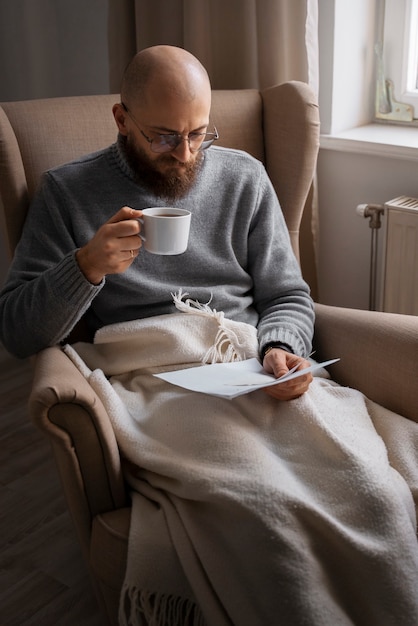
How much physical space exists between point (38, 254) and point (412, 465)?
2.73ft

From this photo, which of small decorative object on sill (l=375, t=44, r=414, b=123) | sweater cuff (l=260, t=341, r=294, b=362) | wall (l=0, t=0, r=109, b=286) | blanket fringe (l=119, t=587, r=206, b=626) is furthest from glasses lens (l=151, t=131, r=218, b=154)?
wall (l=0, t=0, r=109, b=286)

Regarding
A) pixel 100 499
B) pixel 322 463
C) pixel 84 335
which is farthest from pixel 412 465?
pixel 84 335

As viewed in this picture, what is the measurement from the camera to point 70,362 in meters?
1.46

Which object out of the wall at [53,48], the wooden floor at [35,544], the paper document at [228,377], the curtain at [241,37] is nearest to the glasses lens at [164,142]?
the paper document at [228,377]

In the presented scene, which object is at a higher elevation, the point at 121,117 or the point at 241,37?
the point at 241,37

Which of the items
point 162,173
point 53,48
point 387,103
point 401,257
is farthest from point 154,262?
point 53,48

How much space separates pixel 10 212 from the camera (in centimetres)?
166

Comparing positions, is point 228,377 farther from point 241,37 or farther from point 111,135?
point 241,37

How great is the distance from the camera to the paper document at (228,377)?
1359mm

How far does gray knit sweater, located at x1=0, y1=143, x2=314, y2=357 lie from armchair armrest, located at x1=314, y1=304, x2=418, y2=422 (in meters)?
0.07

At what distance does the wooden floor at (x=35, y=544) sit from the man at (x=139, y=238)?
60cm

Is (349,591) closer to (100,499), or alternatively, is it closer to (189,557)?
(189,557)

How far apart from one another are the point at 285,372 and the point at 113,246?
394mm

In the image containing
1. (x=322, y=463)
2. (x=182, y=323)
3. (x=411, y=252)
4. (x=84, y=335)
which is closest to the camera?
(x=322, y=463)
